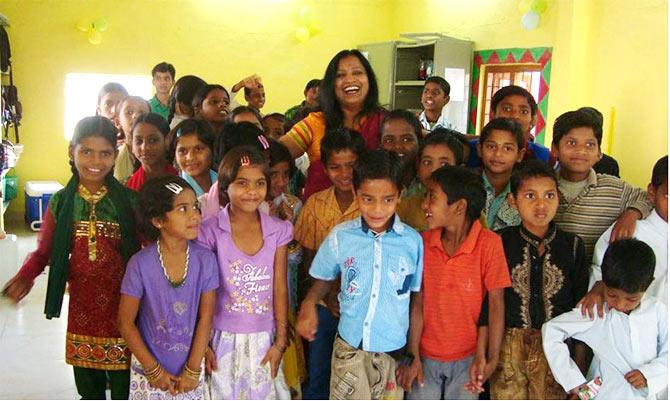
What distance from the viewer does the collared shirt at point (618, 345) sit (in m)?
1.77

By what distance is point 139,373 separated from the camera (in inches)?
72.7

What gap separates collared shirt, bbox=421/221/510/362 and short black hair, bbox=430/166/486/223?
0.05 m

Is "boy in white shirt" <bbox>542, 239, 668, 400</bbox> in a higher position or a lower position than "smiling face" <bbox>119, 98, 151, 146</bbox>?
lower

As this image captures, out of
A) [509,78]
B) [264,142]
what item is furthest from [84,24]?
[264,142]

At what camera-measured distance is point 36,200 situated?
605cm

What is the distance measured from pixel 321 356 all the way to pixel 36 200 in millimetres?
4943

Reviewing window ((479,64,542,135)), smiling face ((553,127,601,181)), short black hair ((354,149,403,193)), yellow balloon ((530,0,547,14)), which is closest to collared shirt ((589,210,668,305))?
smiling face ((553,127,601,181))

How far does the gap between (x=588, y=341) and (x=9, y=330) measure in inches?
119

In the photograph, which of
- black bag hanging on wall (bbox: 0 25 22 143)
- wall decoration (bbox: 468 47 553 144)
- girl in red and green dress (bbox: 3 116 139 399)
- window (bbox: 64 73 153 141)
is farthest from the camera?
window (bbox: 64 73 153 141)

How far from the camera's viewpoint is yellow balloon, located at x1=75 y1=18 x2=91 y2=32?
243 inches

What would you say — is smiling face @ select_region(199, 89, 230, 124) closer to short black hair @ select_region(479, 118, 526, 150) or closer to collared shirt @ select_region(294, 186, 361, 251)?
collared shirt @ select_region(294, 186, 361, 251)

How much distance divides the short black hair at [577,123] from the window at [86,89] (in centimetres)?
517

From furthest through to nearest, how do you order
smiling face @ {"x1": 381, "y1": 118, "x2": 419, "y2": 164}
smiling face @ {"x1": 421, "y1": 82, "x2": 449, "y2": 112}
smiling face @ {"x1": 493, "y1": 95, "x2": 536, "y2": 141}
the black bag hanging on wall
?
the black bag hanging on wall, smiling face @ {"x1": 421, "y1": 82, "x2": 449, "y2": 112}, smiling face @ {"x1": 493, "y1": 95, "x2": 536, "y2": 141}, smiling face @ {"x1": 381, "y1": 118, "x2": 419, "y2": 164}

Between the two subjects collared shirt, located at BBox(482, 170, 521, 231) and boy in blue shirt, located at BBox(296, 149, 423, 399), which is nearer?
boy in blue shirt, located at BBox(296, 149, 423, 399)
